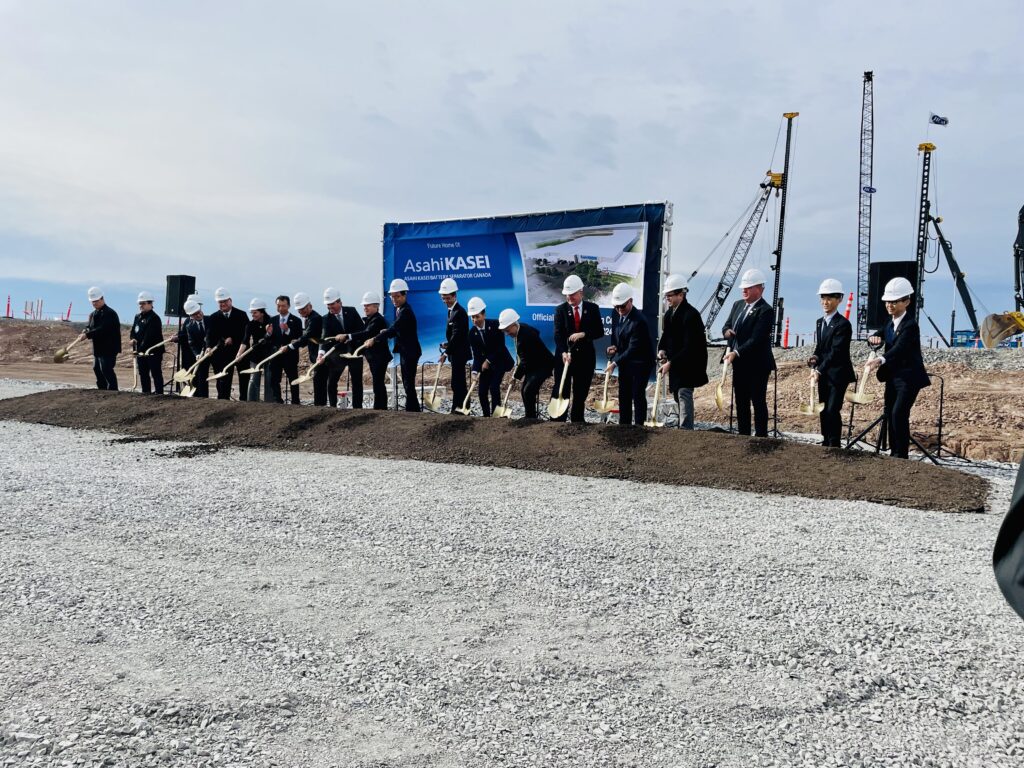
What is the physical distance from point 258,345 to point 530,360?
4972mm

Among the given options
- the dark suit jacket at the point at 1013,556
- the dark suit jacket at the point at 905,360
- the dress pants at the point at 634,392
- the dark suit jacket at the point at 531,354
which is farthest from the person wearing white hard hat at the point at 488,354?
the dark suit jacket at the point at 1013,556

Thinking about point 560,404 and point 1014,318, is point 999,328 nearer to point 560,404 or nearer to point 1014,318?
point 1014,318

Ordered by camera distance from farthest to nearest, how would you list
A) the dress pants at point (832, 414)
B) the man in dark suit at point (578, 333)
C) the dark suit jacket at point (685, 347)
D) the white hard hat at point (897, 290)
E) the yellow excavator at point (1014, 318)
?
the yellow excavator at point (1014, 318) → the man in dark suit at point (578, 333) → the dark suit jacket at point (685, 347) → the dress pants at point (832, 414) → the white hard hat at point (897, 290)

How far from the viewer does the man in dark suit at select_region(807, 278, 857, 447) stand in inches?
337

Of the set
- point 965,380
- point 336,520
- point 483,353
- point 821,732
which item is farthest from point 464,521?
point 965,380

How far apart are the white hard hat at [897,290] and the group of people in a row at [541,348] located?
2cm

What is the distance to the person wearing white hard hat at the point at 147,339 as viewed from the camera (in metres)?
14.0

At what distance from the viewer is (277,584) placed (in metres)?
4.23

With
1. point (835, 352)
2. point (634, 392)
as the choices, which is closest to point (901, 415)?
point (835, 352)

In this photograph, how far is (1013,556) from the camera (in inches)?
41.8

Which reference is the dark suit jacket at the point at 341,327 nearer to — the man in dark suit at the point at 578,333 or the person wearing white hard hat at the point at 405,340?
the person wearing white hard hat at the point at 405,340

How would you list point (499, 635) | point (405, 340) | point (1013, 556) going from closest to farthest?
point (1013, 556), point (499, 635), point (405, 340)

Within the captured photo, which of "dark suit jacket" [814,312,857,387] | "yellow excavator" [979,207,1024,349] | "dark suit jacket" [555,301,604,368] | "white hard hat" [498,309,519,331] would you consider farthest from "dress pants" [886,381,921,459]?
"yellow excavator" [979,207,1024,349]

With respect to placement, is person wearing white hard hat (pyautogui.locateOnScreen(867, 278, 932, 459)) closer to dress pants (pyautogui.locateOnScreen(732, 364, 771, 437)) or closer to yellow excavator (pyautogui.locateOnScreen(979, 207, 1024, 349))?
dress pants (pyautogui.locateOnScreen(732, 364, 771, 437))
